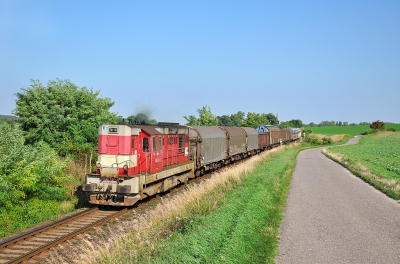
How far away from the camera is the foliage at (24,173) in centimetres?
1455

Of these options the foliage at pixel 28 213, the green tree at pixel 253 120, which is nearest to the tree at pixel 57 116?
the foliage at pixel 28 213

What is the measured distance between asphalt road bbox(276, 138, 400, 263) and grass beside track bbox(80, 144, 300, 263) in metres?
0.55

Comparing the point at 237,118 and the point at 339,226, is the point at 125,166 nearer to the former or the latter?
the point at 339,226

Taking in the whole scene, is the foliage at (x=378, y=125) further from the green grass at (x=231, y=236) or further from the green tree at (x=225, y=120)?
the green grass at (x=231, y=236)

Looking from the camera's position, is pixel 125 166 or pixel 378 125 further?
pixel 378 125

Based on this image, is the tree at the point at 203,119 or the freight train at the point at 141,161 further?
the tree at the point at 203,119

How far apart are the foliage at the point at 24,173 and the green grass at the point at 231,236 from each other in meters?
7.98

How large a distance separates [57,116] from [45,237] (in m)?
15.4

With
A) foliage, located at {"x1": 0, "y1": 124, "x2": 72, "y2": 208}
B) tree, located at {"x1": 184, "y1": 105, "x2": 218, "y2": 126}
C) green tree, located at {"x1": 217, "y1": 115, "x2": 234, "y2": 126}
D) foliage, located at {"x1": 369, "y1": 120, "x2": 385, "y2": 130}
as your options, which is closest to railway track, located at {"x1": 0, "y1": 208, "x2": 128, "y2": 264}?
foliage, located at {"x1": 0, "y1": 124, "x2": 72, "y2": 208}

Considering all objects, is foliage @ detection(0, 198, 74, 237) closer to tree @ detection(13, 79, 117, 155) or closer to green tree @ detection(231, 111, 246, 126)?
tree @ detection(13, 79, 117, 155)

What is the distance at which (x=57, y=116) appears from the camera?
2533 cm

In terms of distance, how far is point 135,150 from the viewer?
52.1 feet

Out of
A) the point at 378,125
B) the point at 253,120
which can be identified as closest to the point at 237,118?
the point at 253,120

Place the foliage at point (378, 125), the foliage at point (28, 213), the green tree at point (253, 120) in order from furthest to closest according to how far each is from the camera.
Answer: the foliage at point (378, 125) → the green tree at point (253, 120) → the foliage at point (28, 213)
